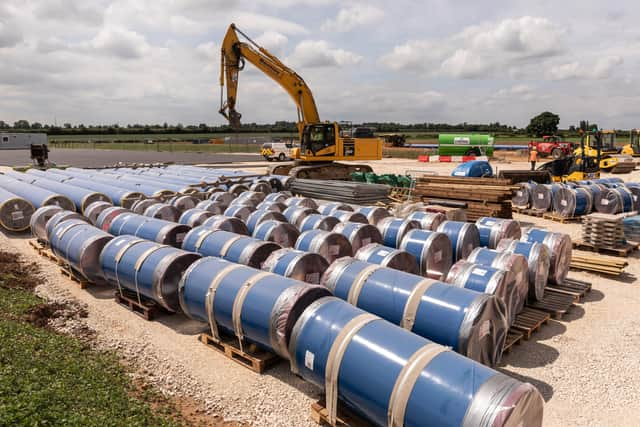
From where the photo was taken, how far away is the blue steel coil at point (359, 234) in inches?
417

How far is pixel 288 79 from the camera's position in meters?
24.9

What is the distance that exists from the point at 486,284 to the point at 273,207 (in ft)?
26.4

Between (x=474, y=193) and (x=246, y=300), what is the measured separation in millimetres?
12951

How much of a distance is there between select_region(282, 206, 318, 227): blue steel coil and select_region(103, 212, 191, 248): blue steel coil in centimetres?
331

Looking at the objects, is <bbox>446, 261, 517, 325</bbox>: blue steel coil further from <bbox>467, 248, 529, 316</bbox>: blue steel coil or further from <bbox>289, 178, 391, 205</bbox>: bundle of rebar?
<bbox>289, 178, 391, 205</bbox>: bundle of rebar

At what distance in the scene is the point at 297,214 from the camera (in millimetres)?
13352

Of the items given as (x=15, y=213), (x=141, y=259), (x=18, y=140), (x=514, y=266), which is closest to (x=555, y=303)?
(x=514, y=266)

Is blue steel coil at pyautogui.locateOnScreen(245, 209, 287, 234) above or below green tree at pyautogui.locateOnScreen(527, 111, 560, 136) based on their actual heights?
below

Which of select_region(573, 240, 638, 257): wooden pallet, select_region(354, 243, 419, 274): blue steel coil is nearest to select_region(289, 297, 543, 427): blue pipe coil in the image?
select_region(354, 243, 419, 274): blue steel coil

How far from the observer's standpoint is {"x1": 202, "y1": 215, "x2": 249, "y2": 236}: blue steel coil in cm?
1167

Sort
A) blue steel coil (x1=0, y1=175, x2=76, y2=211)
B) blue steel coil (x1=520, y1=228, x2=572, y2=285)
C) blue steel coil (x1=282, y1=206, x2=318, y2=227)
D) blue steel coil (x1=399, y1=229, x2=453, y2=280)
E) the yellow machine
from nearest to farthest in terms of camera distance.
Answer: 1. blue steel coil (x1=399, y1=229, x2=453, y2=280)
2. blue steel coil (x1=520, y1=228, x2=572, y2=285)
3. blue steel coil (x1=282, y1=206, x2=318, y2=227)
4. blue steel coil (x1=0, y1=175, x2=76, y2=211)
5. the yellow machine

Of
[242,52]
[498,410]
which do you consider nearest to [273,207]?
[498,410]

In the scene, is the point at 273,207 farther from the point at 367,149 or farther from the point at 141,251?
the point at 367,149

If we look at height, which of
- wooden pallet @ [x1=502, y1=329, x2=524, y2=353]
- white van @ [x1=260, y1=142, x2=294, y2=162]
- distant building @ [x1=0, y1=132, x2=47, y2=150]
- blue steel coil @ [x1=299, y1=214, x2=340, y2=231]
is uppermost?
distant building @ [x1=0, y1=132, x2=47, y2=150]
